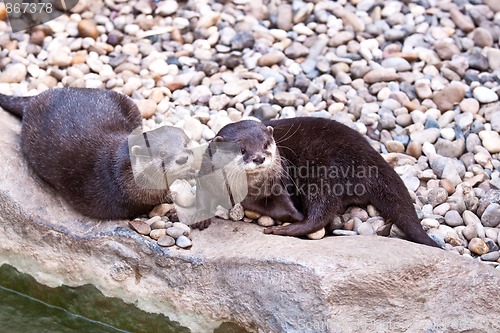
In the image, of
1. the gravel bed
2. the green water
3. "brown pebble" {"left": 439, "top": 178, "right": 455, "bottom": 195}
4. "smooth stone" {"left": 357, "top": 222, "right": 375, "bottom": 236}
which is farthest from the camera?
the gravel bed

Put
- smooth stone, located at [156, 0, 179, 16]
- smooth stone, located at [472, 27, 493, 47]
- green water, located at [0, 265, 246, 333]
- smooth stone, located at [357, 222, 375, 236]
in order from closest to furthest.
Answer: green water, located at [0, 265, 246, 333], smooth stone, located at [357, 222, 375, 236], smooth stone, located at [472, 27, 493, 47], smooth stone, located at [156, 0, 179, 16]

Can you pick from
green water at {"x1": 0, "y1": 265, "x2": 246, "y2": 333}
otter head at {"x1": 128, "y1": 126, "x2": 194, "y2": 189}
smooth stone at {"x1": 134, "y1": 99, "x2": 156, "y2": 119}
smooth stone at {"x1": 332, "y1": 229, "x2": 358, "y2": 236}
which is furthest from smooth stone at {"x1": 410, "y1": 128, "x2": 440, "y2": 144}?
green water at {"x1": 0, "y1": 265, "x2": 246, "y2": 333}

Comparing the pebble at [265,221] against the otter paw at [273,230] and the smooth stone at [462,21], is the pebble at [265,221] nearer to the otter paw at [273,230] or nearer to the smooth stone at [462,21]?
the otter paw at [273,230]

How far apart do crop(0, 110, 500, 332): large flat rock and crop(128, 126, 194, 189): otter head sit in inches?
9.4

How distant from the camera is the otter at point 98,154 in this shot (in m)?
3.63

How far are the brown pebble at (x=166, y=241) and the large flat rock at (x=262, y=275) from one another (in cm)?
5

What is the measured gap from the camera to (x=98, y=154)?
3760 millimetres

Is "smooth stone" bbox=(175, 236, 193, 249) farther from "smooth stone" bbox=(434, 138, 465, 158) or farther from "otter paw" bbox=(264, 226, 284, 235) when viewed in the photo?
"smooth stone" bbox=(434, 138, 465, 158)

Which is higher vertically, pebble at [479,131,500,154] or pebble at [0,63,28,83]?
pebble at [479,131,500,154]

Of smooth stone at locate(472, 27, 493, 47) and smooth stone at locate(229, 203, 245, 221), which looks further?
smooth stone at locate(472, 27, 493, 47)

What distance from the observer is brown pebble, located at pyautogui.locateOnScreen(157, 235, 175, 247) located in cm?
337

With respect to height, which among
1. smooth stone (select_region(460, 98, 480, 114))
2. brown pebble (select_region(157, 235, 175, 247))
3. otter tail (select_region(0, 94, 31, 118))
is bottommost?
smooth stone (select_region(460, 98, 480, 114))

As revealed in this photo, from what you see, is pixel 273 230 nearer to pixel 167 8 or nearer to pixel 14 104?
pixel 14 104

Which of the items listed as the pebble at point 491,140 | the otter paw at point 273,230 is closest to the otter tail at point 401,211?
the otter paw at point 273,230
